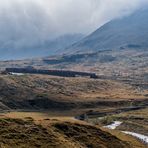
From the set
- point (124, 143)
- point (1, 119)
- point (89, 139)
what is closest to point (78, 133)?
point (89, 139)

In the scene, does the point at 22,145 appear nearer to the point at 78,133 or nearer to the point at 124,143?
the point at 78,133

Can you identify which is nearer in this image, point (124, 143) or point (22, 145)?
point (22, 145)

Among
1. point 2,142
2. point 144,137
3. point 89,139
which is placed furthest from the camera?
point 144,137

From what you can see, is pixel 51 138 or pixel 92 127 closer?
pixel 51 138

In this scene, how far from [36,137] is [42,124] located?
12.1 meters

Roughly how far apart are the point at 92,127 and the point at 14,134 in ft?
104

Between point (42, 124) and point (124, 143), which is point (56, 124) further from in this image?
point (124, 143)

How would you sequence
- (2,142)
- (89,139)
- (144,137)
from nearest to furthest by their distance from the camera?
(2,142) < (89,139) < (144,137)

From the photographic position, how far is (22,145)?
6038 inches

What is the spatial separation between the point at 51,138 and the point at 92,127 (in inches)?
889

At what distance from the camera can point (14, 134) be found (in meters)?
160

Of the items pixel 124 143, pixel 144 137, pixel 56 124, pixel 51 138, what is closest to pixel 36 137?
pixel 51 138

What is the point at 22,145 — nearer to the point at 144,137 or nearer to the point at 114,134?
the point at 114,134

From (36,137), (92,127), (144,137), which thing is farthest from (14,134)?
(144,137)
